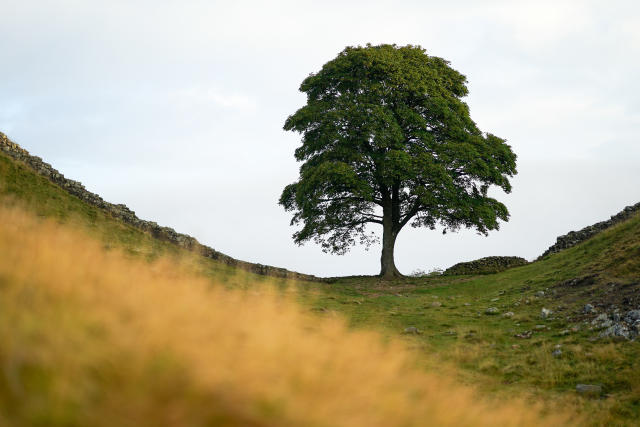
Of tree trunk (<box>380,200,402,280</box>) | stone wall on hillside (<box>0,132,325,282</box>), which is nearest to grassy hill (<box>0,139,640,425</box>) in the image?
stone wall on hillside (<box>0,132,325,282</box>)

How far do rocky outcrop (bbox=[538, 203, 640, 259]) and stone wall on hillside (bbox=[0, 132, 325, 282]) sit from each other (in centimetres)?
1644

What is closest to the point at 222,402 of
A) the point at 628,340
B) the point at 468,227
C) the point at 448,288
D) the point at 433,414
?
the point at 433,414

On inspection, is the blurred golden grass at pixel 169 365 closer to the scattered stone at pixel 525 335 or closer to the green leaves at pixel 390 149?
the scattered stone at pixel 525 335

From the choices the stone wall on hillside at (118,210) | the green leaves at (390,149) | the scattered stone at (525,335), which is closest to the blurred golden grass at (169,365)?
the scattered stone at (525,335)

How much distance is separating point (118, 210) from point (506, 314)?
17.6 metres

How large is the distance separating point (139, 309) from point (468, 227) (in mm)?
28604

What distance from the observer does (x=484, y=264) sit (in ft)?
109

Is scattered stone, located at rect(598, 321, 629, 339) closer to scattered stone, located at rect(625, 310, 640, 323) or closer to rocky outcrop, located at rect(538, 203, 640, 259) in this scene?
scattered stone, located at rect(625, 310, 640, 323)

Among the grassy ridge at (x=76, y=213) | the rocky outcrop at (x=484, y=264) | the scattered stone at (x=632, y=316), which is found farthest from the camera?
the rocky outcrop at (x=484, y=264)

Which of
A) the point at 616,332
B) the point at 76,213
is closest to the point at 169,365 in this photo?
the point at 616,332

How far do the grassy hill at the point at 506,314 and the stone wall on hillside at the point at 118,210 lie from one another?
1.05 metres

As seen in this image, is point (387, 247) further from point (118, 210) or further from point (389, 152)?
point (118, 210)

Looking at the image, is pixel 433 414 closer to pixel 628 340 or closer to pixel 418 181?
pixel 628 340

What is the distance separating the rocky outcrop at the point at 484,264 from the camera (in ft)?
106
